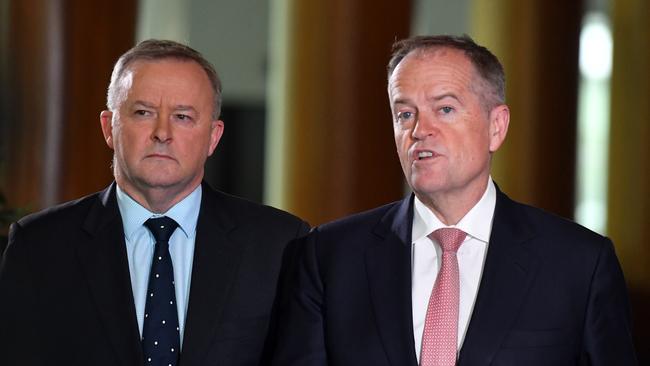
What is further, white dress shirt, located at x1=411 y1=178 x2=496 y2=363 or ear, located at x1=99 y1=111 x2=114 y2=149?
ear, located at x1=99 y1=111 x2=114 y2=149

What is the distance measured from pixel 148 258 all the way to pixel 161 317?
0.18 meters

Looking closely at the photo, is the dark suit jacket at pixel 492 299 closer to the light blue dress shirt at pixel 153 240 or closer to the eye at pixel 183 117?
the light blue dress shirt at pixel 153 240

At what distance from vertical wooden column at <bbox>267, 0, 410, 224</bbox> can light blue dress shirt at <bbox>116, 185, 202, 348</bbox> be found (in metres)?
3.08

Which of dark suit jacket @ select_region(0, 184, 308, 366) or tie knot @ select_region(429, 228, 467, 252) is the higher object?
tie knot @ select_region(429, 228, 467, 252)

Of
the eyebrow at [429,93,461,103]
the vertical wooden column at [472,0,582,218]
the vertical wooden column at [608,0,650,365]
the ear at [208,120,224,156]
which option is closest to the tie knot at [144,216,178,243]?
the ear at [208,120,224,156]

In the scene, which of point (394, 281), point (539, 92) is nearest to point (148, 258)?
point (394, 281)

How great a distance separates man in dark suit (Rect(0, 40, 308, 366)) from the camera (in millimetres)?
3027

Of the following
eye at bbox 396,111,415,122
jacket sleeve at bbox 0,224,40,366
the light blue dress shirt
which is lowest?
jacket sleeve at bbox 0,224,40,366

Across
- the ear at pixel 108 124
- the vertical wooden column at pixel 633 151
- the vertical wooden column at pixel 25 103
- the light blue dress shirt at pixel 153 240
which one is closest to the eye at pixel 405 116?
the light blue dress shirt at pixel 153 240

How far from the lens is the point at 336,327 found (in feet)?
9.66

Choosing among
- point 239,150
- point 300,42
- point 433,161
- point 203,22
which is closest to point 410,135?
point 433,161

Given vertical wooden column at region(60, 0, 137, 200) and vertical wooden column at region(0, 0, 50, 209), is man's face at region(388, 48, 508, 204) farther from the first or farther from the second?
vertical wooden column at region(0, 0, 50, 209)

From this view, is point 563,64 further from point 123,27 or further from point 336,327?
point 336,327

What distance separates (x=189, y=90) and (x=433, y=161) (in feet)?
2.19
